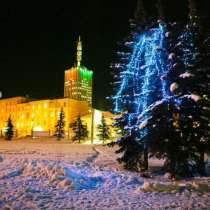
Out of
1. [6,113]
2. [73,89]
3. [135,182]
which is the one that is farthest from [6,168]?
[73,89]

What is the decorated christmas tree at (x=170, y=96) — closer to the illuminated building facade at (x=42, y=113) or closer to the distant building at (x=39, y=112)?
the distant building at (x=39, y=112)

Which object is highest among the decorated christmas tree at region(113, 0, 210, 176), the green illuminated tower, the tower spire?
the green illuminated tower

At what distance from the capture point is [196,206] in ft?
39.0

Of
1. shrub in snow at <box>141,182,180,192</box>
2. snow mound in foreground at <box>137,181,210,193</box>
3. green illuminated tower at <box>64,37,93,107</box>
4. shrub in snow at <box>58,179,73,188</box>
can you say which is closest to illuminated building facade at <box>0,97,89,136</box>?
green illuminated tower at <box>64,37,93,107</box>

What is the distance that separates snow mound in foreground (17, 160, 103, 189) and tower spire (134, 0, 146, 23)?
32.3 feet

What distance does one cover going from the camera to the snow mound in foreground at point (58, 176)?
14.9 meters

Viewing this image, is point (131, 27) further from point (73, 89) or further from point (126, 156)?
point (73, 89)

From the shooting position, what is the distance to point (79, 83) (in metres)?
190

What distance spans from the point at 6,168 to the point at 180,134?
27.5 ft

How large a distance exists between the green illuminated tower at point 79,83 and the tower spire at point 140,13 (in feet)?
542

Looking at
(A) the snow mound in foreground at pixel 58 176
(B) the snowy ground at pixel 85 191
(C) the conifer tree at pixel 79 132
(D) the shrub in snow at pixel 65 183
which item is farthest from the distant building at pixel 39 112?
(D) the shrub in snow at pixel 65 183

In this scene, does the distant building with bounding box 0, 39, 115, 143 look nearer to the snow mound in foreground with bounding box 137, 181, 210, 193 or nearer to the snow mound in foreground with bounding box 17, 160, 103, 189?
the snow mound in foreground with bounding box 17, 160, 103, 189

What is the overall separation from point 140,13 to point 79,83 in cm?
16852

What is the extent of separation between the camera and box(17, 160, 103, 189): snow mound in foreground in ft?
48.9
